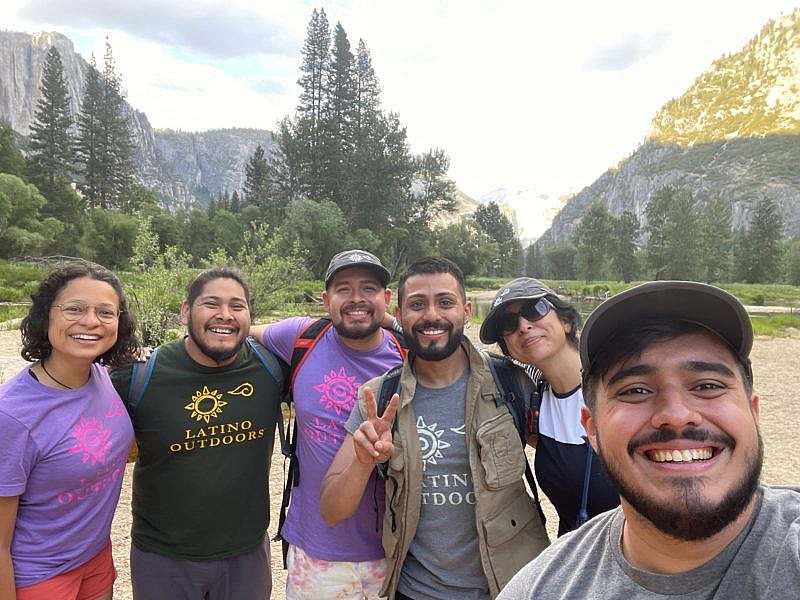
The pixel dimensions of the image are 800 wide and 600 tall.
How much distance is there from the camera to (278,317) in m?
10.0

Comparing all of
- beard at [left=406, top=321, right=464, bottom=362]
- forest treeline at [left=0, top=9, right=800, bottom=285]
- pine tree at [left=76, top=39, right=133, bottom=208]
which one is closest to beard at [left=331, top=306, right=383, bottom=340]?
beard at [left=406, top=321, right=464, bottom=362]

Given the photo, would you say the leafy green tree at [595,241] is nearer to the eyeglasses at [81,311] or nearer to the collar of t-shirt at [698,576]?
the eyeglasses at [81,311]

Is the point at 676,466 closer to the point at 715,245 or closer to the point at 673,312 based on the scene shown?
the point at 673,312

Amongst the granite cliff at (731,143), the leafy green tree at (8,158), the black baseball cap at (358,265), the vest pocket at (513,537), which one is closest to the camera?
the vest pocket at (513,537)

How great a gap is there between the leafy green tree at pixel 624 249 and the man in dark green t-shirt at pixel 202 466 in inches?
2213

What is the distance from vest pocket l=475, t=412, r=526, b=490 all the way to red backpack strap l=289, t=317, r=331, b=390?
0.97 metres

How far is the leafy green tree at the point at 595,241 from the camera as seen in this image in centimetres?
5350

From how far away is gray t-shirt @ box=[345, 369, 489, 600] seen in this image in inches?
75.5

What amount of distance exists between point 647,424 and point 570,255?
72401 millimetres

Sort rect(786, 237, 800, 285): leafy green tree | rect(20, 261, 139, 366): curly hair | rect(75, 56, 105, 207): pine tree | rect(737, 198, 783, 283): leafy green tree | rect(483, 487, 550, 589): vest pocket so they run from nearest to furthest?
rect(483, 487, 550, 589): vest pocket → rect(20, 261, 139, 366): curly hair → rect(75, 56, 105, 207): pine tree → rect(786, 237, 800, 285): leafy green tree → rect(737, 198, 783, 283): leafy green tree

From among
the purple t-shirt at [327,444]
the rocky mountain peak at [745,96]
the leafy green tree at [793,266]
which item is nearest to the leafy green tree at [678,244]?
the leafy green tree at [793,266]

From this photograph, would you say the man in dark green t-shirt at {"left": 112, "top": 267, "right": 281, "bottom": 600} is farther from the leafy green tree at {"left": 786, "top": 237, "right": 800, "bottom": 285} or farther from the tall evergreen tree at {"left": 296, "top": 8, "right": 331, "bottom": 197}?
the leafy green tree at {"left": 786, "top": 237, "right": 800, "bottom": 285}

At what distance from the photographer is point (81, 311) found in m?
2.05

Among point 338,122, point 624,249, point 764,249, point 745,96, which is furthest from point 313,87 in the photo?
point 745,96
